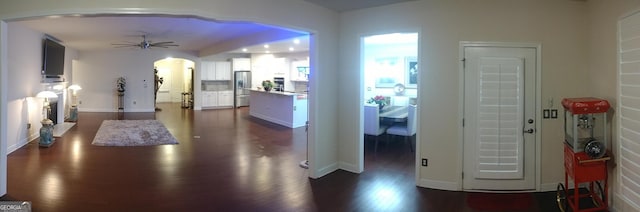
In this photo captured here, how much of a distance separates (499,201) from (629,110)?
1.39 meters

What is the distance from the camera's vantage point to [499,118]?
3.83 metres

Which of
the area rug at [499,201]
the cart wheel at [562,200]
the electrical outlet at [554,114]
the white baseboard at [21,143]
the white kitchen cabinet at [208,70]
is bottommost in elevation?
the area rug at [499,201]

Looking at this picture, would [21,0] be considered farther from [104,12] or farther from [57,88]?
[57,88]

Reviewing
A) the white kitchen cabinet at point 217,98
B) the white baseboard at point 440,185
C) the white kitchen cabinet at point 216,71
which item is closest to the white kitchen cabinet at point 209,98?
the white kitchen cabinet at point 217,98

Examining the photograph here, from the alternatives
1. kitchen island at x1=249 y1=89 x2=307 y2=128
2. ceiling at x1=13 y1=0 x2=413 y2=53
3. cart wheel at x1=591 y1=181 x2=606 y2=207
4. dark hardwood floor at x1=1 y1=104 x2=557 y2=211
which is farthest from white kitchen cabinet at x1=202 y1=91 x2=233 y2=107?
cart wheel at x1=591 y1=181 x2=606 y2=207

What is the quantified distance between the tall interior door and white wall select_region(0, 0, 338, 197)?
5.47ft

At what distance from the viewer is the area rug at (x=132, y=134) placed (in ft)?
21.6

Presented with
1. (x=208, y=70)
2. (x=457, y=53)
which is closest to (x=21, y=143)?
(x=457, y=53)

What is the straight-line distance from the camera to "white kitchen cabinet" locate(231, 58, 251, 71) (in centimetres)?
1380

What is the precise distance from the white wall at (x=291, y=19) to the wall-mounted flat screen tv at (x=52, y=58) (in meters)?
4.33

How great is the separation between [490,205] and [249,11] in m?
3.13

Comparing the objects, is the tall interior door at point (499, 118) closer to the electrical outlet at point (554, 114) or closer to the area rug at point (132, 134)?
the electrical outlet at point (554, 114)

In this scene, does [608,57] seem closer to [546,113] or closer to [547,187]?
[546,113]

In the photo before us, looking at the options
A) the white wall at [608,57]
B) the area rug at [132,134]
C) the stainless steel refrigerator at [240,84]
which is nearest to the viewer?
the white wall at [608,57]
